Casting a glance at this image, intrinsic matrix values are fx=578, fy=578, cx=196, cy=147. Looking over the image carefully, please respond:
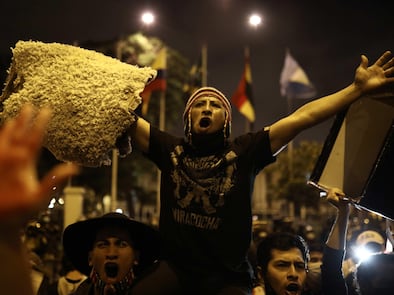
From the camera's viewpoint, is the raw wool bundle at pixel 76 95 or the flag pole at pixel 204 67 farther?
the flag pole at pixel 204 67

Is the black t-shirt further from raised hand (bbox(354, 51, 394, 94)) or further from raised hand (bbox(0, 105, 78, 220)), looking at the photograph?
raised hand (bbox(0, 105, 78, 220))

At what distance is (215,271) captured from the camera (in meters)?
3.36

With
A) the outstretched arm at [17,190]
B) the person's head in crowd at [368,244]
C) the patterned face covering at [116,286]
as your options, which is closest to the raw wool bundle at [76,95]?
the patterned face covering at [116,286]

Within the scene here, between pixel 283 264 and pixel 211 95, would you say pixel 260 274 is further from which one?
pixel 211 95

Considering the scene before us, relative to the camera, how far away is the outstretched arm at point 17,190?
143 cm

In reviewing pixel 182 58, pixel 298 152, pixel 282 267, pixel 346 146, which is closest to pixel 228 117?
pixel 346 146

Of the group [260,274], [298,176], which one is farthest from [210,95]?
[298,176]

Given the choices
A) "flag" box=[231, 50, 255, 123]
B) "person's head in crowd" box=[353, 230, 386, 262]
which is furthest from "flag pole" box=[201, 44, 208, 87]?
"person's head in crowd" box=[353, 230, 386, 262]

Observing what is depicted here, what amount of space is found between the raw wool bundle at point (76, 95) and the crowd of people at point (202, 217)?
19cm

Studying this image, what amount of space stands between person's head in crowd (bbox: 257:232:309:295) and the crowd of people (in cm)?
3

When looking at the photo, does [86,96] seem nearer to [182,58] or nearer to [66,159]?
[66,159]

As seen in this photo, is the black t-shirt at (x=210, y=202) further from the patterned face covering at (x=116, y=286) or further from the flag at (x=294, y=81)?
the flag at (x=294, y=81)

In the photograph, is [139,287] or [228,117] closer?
[139,287]

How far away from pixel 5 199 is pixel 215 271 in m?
2.10
